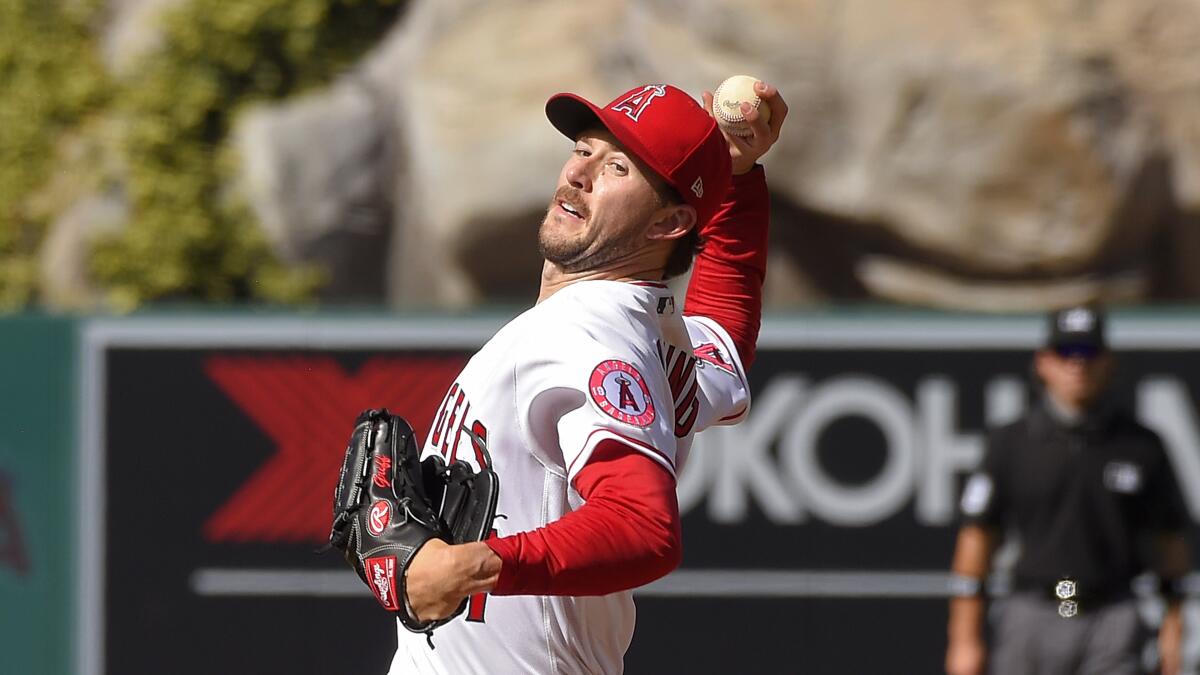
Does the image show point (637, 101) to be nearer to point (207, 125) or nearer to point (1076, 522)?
point (1076, 522)

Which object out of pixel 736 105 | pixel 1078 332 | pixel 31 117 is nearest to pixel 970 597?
pixel 1078 332

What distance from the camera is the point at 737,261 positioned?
3.42 meters

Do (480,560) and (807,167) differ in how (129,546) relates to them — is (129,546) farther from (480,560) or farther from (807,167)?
(480,560)

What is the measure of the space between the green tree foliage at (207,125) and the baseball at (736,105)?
24.0 feet

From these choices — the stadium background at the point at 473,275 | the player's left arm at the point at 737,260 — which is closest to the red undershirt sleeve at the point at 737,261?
the player's left arm at the point at 737,260

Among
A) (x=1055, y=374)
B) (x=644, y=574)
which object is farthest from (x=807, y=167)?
(x=644, y=574)

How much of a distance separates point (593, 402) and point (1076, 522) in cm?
378

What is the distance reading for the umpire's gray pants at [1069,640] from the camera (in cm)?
577

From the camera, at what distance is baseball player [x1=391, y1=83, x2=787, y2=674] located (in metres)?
2.42

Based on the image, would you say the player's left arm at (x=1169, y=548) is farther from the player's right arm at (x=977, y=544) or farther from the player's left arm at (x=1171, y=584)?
the player's right arm at (x=977, y=544)

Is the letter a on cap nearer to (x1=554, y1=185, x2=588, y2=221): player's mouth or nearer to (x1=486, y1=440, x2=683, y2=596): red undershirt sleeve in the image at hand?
(x1=554, y1=185, x2=588, y2=221): player's mouth

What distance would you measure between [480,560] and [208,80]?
9.05 m

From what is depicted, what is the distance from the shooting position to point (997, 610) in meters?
6.90

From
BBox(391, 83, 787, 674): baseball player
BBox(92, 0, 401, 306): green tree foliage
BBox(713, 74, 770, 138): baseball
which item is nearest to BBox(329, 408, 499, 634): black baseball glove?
BBox(391, 83, 787, 674): baseball player
